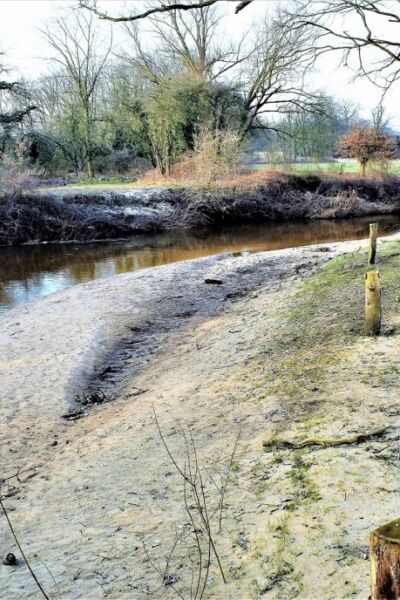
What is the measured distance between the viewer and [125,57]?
1344 inches

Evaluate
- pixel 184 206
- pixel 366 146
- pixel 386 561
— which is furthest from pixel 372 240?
pixel 366 146

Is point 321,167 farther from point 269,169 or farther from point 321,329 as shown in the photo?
point 321,329

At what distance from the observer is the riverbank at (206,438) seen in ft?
11.1

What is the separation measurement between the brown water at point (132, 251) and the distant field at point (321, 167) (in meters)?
4.90

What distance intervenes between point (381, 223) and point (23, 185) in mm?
17522

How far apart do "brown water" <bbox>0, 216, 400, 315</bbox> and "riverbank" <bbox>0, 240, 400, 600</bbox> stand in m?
5.01

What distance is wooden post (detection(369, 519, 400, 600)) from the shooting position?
1688mm

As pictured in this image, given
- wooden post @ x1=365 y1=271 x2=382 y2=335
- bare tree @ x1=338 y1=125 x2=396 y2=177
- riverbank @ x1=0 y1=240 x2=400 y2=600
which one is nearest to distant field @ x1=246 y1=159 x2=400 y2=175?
bare tree @ x1=338 y1=125 x2=396 y2=177

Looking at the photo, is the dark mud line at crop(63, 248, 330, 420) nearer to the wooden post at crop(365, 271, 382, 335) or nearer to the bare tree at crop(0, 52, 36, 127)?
the wooden post at crop(365, 271, 382, 335)

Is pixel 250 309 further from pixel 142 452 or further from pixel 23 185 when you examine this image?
pixel 23 185

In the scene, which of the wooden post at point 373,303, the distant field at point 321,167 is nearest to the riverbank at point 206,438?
the wooden post at point 373,303

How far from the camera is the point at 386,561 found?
1719 mm

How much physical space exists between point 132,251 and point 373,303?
48.6 feet

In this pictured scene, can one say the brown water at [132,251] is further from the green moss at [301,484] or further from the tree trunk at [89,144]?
the tree trunk at [89,144]
